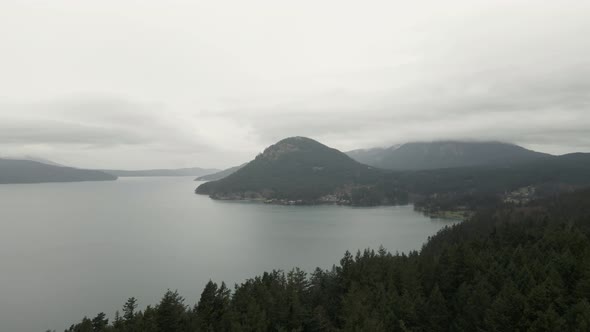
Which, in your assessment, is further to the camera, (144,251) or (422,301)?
(144,251)

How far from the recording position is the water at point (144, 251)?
51.5m

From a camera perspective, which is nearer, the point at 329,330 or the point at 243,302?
the point at 329,330

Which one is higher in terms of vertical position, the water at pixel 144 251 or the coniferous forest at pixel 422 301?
the coniferous forest at pixel 422 301

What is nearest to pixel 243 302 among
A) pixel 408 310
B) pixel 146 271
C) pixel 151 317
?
pixel 151 317

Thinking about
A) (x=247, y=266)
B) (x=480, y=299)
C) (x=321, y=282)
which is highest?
(x=480, y=299)

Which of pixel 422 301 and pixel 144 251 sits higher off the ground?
pixel 422 301

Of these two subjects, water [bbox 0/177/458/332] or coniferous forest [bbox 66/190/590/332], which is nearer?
coniferous forest [bbox 66/190/590/332]

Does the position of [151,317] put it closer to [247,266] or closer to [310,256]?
[247,266]

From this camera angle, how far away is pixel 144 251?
82875mm

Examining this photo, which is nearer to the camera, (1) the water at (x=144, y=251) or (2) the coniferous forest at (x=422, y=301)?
(2) the coniferous forest at (x=422, y=301)

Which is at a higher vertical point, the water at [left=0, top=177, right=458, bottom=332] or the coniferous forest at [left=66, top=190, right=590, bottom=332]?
the coniferous forest at [left=66, top=190, right=590, bottom=332]

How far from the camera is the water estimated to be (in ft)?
169

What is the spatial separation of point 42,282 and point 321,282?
47968 millimetres

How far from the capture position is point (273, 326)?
1148 inches
